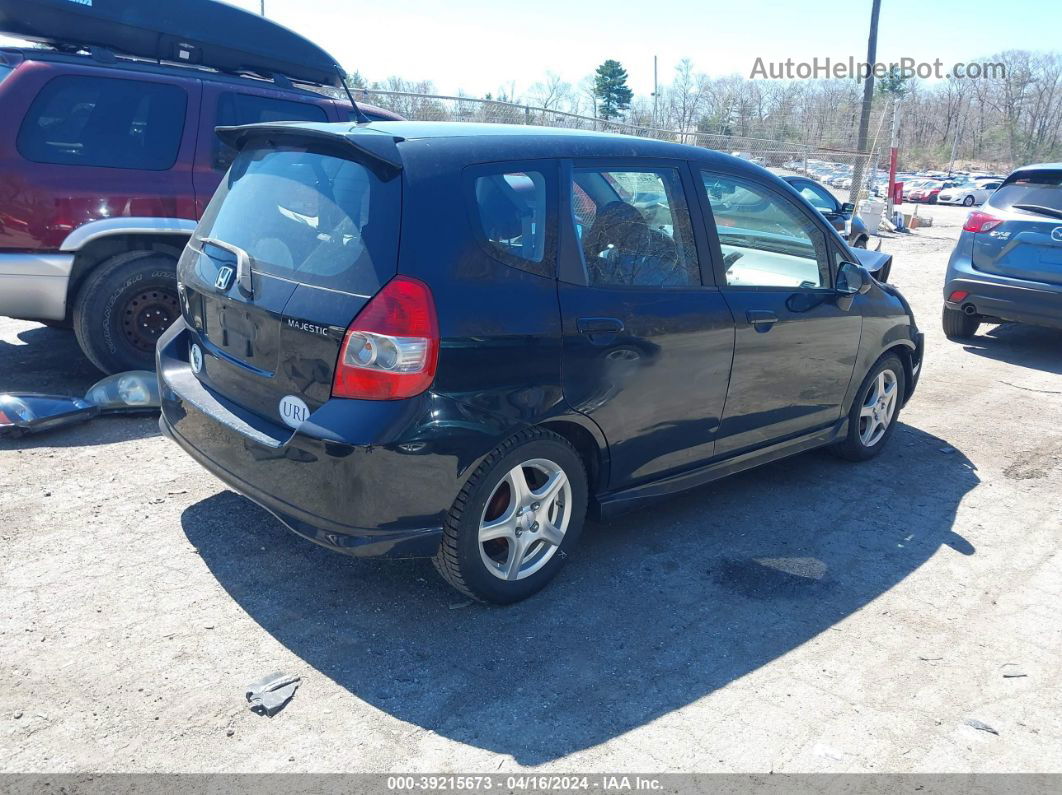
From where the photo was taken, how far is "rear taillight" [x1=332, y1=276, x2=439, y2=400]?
3.07 meters

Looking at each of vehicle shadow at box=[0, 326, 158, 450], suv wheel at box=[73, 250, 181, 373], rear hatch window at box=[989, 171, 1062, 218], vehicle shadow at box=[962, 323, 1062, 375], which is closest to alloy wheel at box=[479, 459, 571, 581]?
vehicle shadow at box=[0, 326, 158, 450]

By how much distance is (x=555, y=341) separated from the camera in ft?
11.4

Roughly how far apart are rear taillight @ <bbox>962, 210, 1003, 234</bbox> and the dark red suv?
687cm

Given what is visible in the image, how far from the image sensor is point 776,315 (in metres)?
4.45

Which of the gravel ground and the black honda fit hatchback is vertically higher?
the black honda fit hatchback

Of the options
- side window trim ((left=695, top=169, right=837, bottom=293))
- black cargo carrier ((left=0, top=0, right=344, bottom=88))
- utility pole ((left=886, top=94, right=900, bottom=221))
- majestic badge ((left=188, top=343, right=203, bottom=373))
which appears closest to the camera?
majestic badge ((left=188, top=343, right=203, bottom=373))

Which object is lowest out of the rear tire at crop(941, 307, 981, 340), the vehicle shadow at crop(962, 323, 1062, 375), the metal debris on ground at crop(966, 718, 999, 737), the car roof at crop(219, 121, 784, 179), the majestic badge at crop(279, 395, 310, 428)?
the metal debris on ground at crop(966, 718, 999, 737)

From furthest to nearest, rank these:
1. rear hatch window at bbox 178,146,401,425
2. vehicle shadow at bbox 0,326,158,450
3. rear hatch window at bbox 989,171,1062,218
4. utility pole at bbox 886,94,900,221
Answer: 1. utility pole at bbox 886,94,900,221
2. rear hatch window at bbox 989,171,1062,218
3. vehicle shadow at bbox 0,326,158,450
4. rear hatch window at bbox 178,146,401,425

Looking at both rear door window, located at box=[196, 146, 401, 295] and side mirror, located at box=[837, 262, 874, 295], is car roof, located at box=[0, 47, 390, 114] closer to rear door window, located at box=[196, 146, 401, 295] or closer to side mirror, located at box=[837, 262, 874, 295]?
rear door window, located at box=[196, 146, 401, 295]

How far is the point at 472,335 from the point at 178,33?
180 inches

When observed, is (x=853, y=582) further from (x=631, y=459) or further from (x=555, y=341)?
(x=555, y=341)

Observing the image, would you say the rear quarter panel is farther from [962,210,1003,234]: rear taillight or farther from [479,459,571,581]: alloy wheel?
[962,210,1003,234]: rear taillight

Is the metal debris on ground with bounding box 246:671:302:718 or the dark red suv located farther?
the dark red suv

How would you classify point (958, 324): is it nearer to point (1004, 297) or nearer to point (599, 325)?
point (1004, 297)
